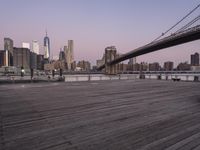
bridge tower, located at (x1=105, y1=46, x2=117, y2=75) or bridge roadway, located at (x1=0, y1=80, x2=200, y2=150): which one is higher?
bridge tower, located at (x1=105, y1=46, x2=117, y2=75)

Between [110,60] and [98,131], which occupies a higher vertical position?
[110,60]

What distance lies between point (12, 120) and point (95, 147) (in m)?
3.08

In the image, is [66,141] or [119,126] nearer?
[66,141]

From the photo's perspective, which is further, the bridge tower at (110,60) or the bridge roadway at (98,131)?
the bridge tower at (110,60)

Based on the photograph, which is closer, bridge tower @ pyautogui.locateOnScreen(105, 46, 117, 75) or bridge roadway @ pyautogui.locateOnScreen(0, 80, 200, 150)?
bridge roadway @ pyautogui.locateOnScreen(0, 80, 200, 150)

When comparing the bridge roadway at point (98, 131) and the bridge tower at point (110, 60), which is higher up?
the bridge tower at point (110, 60)

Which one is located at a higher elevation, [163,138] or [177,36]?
[177,36]

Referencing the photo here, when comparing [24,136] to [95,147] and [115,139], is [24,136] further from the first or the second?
[115,139]

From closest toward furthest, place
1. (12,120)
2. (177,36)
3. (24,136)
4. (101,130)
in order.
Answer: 1. (24,136)
2. (101,130)
3. (12,120)
4. (177,36)

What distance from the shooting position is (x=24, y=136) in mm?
4270

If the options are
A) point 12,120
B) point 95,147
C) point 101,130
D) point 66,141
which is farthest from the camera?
point 12,120

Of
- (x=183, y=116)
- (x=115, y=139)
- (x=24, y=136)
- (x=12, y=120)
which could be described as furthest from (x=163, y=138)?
(x=12, y=120)

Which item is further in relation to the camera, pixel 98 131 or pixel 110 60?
pixel 110 60

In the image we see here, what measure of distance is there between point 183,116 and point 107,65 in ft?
196
